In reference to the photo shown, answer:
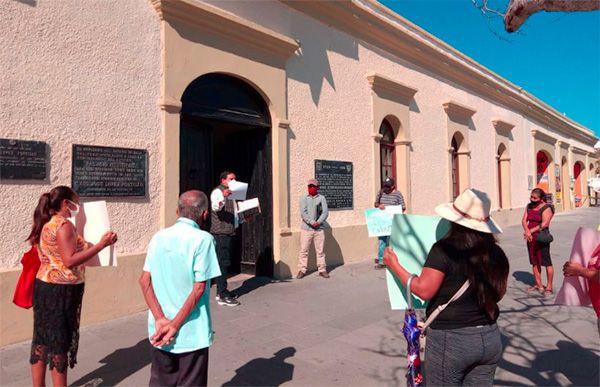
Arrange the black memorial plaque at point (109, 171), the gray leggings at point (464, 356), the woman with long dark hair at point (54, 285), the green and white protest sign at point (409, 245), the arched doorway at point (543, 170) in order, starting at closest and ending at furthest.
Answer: the gray leggings at point (464, 356) < the green and white protest sign at point (409, 245) < the woman with long dark hair at point (54, 285) < the black memorial plaque at point (109, 171) < the arched doorway at point (543, 170)

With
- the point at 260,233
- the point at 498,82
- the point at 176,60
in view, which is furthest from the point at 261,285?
the point at 498,82

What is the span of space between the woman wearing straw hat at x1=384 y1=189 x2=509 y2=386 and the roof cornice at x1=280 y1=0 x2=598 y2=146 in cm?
657

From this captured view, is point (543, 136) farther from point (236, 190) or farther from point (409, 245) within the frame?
point (409, 245)

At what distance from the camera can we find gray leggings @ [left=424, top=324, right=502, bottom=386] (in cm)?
220

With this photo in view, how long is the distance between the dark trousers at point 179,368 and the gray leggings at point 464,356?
1.29 metres

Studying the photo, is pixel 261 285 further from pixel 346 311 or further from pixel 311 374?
pixel 311 374

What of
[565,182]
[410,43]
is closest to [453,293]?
[410,43]

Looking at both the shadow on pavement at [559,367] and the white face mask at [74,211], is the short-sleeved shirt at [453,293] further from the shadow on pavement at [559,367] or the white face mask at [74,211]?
the white face mask at [74,211]

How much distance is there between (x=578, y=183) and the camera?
2730 centimetres

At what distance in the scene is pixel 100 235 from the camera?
331 centimetres

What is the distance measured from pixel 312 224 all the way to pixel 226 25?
3410mm

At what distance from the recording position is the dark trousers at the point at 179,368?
2434 millimetres

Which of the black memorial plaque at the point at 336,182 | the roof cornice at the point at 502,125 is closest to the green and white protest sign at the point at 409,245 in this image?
the black memorial plaque at the point at 336,182

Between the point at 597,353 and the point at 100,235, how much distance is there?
463 cm
